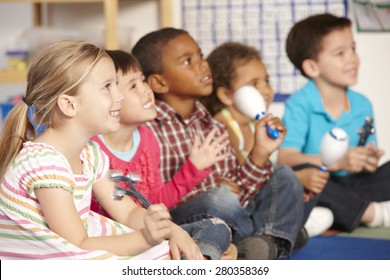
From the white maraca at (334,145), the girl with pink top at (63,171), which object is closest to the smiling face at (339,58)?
the white maraca at (334,145)

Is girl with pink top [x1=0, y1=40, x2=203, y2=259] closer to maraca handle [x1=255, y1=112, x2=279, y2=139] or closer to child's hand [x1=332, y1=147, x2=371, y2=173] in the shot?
maraca handle [x1=255, y1=112, x2=279, y2=139]

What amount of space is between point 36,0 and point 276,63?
0.91 meters

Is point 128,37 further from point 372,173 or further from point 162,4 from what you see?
point 372,173

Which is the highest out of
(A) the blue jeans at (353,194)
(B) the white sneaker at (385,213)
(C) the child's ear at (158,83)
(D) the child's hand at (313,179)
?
(C) the child's ear at (158,83)

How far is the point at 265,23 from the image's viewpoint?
280cm

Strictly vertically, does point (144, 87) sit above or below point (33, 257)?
above

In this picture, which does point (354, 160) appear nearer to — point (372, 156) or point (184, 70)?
point (372, 156)

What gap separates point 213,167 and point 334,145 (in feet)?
1.00

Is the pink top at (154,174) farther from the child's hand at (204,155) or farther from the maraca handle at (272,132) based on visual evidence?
the maraca handle at (272,132)

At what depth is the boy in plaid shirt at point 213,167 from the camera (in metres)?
1.66

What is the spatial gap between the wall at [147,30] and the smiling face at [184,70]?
3.51 feet

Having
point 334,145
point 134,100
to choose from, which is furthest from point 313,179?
point 134,100

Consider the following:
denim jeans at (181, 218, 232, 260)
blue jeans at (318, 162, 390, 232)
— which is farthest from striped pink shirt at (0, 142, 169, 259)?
blue jeans at (318, 162, 390, 232)

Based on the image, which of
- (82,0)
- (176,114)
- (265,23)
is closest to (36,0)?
Result: (82,0)
